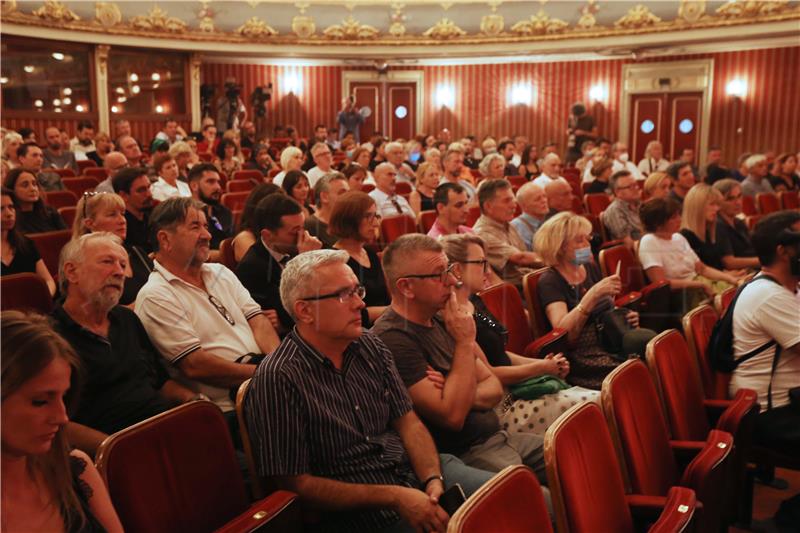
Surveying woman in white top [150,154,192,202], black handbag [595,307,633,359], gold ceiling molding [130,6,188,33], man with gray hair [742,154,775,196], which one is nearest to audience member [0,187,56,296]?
woman in white top [150,154,192,202]

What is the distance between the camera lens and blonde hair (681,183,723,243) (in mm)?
5027

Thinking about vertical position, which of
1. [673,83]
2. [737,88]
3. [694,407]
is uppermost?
[673,83]

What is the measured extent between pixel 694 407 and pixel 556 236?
1.07m

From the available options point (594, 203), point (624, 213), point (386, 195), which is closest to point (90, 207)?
point (386, 195)

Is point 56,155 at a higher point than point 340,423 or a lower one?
higher

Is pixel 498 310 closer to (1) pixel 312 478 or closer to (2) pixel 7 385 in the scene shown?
(1) pixel 312 478

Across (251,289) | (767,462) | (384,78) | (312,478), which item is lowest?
(767,462)

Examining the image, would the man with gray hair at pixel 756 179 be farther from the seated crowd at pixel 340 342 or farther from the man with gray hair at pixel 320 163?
the man with gray hair at pixel 320 163

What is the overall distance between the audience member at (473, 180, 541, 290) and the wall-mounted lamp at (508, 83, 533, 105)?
12.5m

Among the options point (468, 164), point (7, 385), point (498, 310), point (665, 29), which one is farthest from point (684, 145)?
point (7, 385)

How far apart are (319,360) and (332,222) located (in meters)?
1.66

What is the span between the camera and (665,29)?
1347 cm

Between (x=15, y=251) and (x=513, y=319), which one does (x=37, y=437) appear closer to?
(x=513, y=319)

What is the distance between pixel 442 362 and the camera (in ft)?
8.10
